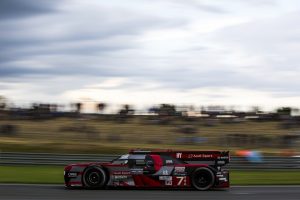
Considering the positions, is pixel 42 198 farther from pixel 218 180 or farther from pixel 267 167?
pixel 267 167

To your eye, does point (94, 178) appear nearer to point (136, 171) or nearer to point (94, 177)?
point (94, 177)

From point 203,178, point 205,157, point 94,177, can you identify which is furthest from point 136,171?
point 205,157

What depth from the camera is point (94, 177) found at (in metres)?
13.7

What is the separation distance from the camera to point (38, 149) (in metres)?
29.7

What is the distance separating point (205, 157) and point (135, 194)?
7.96 ft

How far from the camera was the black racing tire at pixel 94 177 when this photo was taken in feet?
44.8

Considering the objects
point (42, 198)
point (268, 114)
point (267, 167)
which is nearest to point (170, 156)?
point (42, 198)

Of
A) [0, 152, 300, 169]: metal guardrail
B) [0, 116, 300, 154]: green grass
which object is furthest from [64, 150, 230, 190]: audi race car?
[0, 116, 300, 154]: green grass

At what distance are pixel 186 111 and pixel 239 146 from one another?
16.2m

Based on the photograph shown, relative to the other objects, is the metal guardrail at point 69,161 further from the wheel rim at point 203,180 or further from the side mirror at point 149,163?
the wheel rim at point 203,180

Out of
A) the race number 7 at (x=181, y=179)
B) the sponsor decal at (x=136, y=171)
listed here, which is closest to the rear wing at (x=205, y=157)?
the race number 7 at (x=181, y=179)

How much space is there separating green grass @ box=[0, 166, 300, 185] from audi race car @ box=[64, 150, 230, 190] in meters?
2.95

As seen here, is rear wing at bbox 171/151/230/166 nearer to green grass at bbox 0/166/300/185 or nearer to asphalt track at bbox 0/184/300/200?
asphalt track at bbox 0/184/300/200

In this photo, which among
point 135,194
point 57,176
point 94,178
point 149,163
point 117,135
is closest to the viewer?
point 135,194
